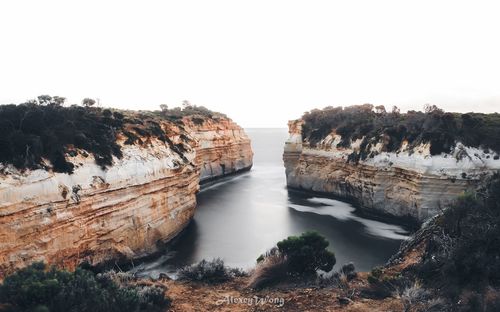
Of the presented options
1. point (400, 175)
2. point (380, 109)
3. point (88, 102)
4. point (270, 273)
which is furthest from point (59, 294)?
point (380, 109)

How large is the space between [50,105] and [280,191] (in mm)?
24111

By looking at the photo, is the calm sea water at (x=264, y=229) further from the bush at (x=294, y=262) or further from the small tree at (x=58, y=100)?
the small tree at (x=58, y=100)

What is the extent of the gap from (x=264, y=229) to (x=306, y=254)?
39.5ft

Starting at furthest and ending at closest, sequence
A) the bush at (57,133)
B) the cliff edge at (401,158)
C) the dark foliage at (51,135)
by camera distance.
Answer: the cliff edge at (401,158)
the bush at (57,133)
the dark foliage at (51,135)

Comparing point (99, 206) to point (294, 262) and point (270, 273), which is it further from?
point (294, 262)

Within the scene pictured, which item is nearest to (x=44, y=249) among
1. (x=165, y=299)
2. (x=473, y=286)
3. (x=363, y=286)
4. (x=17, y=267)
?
(x=17, y=267)

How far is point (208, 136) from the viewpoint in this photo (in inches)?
1809

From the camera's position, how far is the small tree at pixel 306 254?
12695 mm

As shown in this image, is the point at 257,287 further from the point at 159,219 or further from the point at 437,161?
the point at 437,161

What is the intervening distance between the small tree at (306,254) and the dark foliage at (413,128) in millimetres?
13707

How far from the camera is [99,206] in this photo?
15.6m

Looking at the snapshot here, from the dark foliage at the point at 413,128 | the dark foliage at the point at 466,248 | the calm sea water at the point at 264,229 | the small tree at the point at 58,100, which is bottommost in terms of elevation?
the calm sea water at the point at 264,229

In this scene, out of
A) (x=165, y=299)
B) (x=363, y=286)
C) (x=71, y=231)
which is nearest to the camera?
(x=165, y=299)

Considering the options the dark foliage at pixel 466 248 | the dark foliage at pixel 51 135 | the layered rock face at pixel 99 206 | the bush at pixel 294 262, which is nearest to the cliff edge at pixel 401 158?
the dark foliage at pixel 466 248
